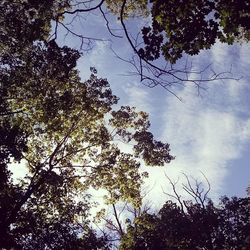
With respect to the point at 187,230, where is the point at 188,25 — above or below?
below

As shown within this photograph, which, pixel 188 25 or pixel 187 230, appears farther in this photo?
pixel 187 230

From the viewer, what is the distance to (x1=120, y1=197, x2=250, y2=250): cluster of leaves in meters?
25.6

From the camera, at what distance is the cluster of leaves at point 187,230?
25.6 meters

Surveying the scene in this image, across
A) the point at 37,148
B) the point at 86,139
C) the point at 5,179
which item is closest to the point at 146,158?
the point at 86,139

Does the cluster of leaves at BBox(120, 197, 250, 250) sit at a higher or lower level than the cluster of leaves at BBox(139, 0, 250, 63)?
higher

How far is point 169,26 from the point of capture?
8.42 m

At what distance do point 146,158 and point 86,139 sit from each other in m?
3.92

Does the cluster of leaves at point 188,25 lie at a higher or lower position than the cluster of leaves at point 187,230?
lower

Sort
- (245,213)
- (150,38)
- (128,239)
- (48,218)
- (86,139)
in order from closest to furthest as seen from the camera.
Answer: (150,38) < (48,218) < (86,139) < (128,239) < (245,213)

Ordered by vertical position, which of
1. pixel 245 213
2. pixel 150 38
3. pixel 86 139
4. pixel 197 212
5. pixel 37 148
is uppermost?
pixel 245 213

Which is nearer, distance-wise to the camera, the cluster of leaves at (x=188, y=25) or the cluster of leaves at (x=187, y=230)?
the cluster of leaves at (x=188, y=25)

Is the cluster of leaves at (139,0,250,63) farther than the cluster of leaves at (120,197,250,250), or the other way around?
the cluster of leaves at (120,197,250,250)

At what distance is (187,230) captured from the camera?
88.4ft

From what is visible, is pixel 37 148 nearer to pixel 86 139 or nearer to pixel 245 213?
pixel 86 139
